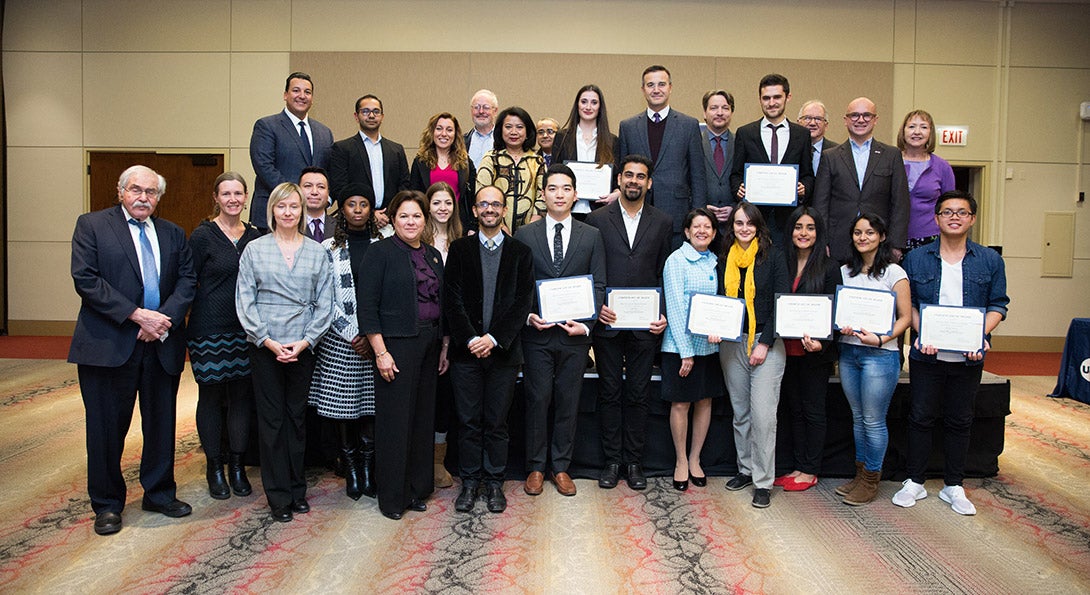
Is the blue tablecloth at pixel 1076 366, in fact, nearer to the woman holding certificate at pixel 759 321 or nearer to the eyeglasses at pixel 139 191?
the woman holding certificate at pixel 759 321

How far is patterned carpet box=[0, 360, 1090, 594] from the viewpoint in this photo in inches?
108

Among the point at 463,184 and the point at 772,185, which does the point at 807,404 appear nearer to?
the point at 772,185

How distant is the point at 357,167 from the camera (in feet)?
14.3

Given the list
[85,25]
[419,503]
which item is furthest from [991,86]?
[85,25]

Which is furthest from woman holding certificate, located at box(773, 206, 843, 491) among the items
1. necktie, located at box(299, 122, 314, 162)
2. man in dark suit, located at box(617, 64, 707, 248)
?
necktie, located at box(299, 122, 314, 162)

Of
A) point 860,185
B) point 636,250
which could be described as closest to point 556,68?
point 860,185

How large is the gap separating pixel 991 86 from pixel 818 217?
6309 mm

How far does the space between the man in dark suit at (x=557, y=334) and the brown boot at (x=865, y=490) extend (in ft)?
4.64

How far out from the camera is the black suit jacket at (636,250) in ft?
12.5

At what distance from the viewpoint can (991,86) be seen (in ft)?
27.2

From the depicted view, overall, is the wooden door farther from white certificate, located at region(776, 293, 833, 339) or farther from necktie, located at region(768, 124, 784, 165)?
white certificate, located at region(776, 293, 833, 339)

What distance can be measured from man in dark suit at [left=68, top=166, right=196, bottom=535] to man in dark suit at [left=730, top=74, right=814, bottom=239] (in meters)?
3.05

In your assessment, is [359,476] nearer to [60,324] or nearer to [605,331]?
[605,331]

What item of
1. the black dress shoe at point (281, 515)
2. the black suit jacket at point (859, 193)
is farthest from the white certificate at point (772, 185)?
the black dress shoe at point (281, 515)
